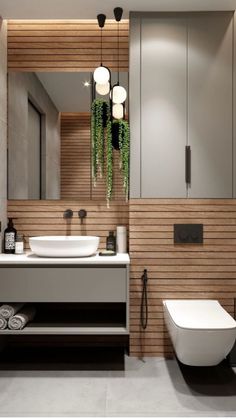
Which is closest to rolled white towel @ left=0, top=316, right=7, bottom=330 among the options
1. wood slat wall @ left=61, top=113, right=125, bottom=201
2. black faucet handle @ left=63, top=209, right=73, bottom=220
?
black faucet handle @ left=63, top=209, right=73, bottom=220

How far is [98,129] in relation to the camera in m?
3.02

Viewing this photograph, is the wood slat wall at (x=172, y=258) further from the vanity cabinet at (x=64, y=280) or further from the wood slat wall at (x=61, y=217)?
the vanity cabinet at (x=64, y=280)

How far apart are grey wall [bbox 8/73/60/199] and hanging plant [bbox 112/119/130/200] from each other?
481 mm

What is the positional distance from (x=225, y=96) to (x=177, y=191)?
31.2 inches

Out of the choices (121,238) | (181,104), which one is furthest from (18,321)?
(181,104)

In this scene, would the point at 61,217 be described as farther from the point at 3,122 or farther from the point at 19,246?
the point at 3,122

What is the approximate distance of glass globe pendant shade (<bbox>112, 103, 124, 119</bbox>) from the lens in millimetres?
2977

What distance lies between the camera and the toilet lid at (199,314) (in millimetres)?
2197

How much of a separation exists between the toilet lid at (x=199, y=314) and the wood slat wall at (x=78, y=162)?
0.96m

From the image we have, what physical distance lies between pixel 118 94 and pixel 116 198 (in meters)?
0.81

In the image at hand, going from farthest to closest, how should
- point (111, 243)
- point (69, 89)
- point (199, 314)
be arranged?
point (69, 89) < point (111, 243) < point (199, 314)

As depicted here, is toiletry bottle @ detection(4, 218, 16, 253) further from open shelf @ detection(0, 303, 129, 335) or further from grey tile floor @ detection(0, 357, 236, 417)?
grey tile floor @ detection(0, 357, 236, 417)

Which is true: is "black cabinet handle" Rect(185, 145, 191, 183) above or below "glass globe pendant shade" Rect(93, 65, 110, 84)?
below

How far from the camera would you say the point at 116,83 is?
3059mm
